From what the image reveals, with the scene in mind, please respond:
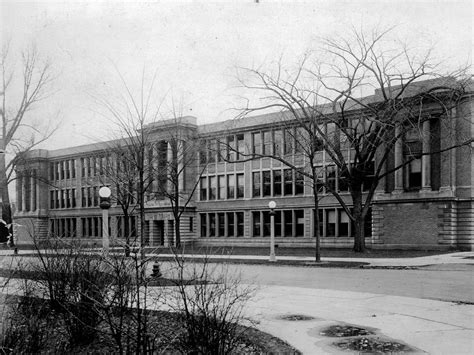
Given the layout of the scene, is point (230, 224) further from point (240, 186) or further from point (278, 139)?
point (278, 139)

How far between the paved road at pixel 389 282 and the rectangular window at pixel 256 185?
2634cm

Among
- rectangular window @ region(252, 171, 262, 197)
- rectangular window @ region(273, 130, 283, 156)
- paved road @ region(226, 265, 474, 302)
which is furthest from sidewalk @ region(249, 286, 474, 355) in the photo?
rectangular window @ region(252, 171, 262, 197)

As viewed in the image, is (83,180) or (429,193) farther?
(83,180)

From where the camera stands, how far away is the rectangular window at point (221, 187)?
4942 centimetres

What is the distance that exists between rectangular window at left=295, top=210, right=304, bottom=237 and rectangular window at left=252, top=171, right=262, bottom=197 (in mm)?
4400

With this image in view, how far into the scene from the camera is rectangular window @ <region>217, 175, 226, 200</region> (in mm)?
49422

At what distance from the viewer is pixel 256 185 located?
47.3 m

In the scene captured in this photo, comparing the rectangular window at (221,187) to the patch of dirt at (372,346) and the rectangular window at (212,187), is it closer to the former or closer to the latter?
the rectangular window at (212,187)

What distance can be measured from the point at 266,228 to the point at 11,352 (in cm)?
4064

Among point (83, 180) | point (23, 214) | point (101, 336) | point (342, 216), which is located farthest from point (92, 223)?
point (101, 336)

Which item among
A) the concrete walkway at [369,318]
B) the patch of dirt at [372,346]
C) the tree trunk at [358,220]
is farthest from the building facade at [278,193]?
the patch of dirt at [372,346]

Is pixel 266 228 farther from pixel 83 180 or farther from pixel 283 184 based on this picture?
pixel 83 180

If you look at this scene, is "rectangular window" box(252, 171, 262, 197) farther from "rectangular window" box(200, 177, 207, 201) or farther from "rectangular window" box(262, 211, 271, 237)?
"rectangular window" box(200, 177, 207, 201)

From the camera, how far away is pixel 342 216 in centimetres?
4209
